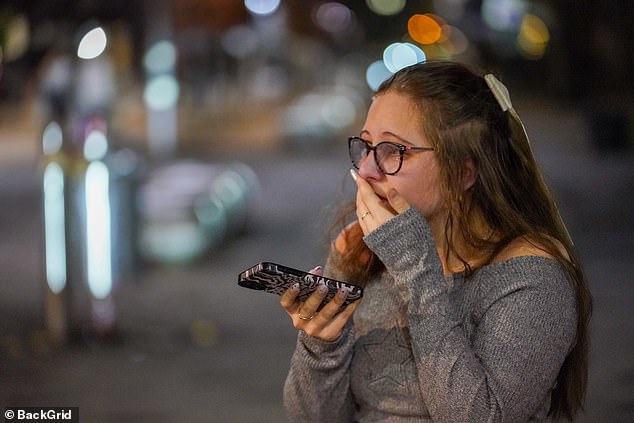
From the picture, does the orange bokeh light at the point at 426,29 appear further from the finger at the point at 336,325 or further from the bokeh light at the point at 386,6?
the finger at the point at 336,325

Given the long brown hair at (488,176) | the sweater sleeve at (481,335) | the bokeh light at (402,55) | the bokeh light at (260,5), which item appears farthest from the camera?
the bokeh light at (260,5)

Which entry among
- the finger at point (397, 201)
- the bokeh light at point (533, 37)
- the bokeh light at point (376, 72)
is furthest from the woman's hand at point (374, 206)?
the bokeh light at point (376, 72)

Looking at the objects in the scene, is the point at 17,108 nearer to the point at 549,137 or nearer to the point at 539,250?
the point at 549,137

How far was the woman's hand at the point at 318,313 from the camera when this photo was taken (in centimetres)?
238

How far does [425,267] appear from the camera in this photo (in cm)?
231

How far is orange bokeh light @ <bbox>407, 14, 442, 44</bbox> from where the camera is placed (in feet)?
149

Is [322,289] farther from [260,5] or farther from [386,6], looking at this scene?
[386,6]

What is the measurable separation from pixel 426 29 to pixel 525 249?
44.9 meters

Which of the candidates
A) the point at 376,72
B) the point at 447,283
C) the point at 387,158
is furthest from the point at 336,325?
the point at 376,72

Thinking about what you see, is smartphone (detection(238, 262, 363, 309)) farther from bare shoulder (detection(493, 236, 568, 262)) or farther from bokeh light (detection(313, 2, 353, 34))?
bokeh light (detection(313, 2, 353, 34))

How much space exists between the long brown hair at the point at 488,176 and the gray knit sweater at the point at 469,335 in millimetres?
96

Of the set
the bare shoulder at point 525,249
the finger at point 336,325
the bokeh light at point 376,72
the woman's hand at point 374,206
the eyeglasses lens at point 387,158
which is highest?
the bokeh light at point 376,72

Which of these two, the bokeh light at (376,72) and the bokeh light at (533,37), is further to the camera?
the bokeh light at (376,72)

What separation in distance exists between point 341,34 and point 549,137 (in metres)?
29.5
